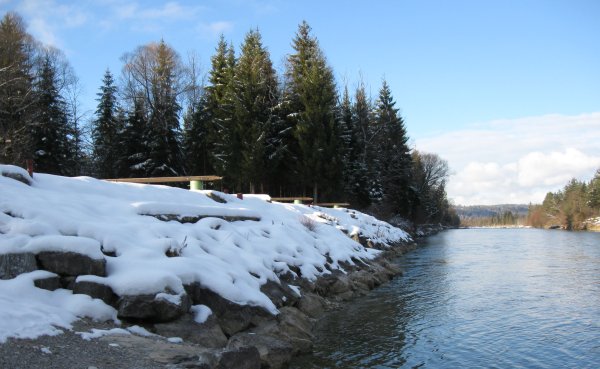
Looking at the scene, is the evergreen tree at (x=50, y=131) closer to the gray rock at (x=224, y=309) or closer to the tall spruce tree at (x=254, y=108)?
the tall spruce tree at (x=254, y=108)

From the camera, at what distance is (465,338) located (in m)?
9.08

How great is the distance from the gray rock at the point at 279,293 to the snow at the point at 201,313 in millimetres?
2193

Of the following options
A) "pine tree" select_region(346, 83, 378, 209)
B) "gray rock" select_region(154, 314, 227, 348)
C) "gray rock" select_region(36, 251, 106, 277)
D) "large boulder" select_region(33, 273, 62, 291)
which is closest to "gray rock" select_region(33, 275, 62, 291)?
"large boulder" select_region(33, 273, 62, 291)

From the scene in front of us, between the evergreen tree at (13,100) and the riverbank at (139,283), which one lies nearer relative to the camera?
the riverbank at (139,283)

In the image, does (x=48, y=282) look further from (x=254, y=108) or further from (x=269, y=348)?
(x=254, y=108)

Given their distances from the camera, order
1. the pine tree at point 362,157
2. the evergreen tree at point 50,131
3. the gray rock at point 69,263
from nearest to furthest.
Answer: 1. the gray rock at point 69,263
2. the evergreen tree at point 50,131
3. the pine tree at point 362,157

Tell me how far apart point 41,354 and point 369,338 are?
6.13 meters

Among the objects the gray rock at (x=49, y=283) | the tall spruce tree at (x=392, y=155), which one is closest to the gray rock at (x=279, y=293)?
the gray rock at (x=49, y=283)

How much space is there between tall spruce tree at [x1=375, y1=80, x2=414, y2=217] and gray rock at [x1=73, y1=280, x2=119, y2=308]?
43184 mm

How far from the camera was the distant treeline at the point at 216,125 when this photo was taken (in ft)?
104

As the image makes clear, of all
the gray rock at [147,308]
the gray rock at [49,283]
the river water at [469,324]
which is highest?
the gray rock at [49,283]

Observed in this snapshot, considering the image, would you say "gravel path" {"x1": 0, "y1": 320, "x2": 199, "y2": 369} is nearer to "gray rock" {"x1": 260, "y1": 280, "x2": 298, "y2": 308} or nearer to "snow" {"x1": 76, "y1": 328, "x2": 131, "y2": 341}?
"snow" {"x1": 76, "y1": 328, "x2": 131, "y2": 341}

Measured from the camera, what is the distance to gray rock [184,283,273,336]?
779 centimetres

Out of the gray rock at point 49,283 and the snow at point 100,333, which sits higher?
the gray rock at point 49,283
